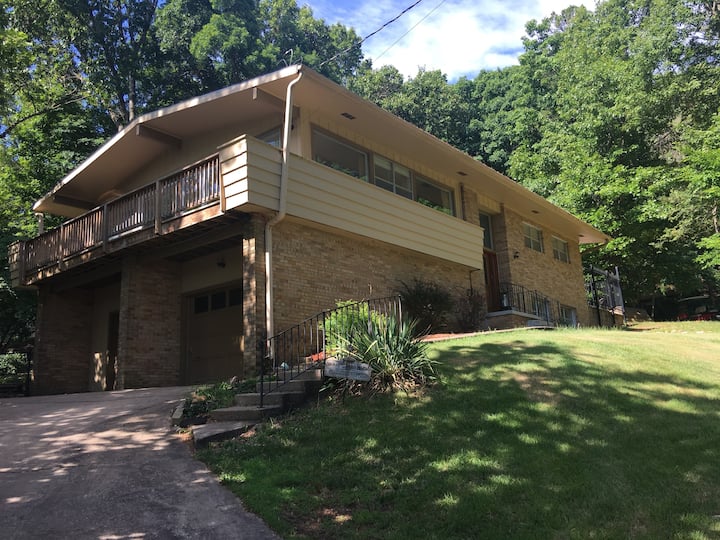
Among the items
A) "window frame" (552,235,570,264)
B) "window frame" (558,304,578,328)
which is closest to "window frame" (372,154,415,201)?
"window frame" (558,304,578,328)

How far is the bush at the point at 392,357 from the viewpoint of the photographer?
7.48 metres

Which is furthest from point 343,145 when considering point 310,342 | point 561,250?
point 561,250

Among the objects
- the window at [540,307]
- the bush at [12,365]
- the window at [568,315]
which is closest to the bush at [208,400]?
the window at [540,307]

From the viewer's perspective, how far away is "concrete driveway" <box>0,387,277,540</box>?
441cm

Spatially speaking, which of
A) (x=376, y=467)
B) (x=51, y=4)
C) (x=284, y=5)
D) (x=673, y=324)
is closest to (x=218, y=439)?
(x=376, y=467)

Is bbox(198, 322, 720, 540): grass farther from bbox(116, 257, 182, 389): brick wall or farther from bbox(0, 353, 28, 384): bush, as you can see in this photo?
bbox(0, 353, 28, 384): bush

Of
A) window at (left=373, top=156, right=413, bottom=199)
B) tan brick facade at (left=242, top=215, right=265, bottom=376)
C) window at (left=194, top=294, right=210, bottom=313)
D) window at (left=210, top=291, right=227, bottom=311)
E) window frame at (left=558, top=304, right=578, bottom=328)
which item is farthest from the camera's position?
window frame at (left=558, top=304, right=578, bottom=328)

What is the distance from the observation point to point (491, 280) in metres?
17.9

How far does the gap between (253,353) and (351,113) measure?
5501mm

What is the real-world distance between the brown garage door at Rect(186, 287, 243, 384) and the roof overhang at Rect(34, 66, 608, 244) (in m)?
4.05

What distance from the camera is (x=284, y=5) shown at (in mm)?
36906

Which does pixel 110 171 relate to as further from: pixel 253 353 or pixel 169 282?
pixel 253 353

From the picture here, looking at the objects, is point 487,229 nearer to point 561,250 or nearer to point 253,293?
point 561,250

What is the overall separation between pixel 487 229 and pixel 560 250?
5.40m
